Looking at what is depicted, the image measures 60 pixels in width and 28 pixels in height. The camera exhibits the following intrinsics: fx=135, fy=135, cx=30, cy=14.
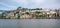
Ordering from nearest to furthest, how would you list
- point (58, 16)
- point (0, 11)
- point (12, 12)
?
1. point (0, 11)
2. point (12, 12)
3. point (58, 16)

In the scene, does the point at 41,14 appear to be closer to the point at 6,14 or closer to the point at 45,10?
the point at 45,10

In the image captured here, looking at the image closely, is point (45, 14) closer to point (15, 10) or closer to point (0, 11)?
point (15, 10)

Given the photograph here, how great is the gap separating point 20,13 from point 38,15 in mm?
1002

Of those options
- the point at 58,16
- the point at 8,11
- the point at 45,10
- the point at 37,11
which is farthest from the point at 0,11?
the point at 58,16

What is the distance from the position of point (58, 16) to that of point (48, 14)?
0.59 meters

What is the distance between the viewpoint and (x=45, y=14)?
7.51 m

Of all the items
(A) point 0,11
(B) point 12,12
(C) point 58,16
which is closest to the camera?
(A) point 0,11

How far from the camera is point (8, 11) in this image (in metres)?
7.03

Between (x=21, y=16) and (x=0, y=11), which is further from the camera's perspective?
(x=21, y=16)

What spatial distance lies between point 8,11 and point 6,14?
213 mm

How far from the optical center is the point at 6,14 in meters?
7.11

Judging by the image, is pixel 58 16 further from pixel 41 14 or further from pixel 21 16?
pixel 21 16

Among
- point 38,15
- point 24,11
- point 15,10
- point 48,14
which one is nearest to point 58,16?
point 48,14

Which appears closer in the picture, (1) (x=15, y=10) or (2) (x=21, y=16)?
(1) (x=15, y=10)
